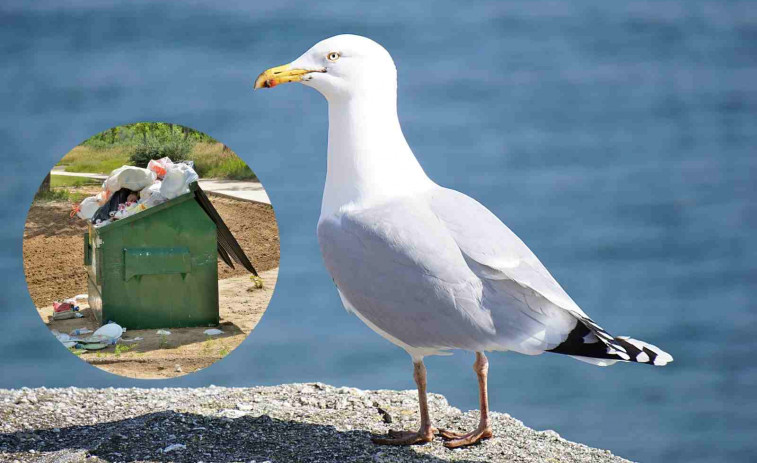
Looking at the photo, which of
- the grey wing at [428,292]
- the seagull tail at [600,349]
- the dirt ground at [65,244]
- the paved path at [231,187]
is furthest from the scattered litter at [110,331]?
the seagull tail at [600,349]

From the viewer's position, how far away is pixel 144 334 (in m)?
5.82

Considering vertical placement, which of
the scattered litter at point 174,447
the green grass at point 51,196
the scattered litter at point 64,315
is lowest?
the scattered litter at point 174,447

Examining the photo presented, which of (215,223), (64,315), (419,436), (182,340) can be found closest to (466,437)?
(419,436)

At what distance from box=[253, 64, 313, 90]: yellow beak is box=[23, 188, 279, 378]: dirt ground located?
Result: 105 centimetres

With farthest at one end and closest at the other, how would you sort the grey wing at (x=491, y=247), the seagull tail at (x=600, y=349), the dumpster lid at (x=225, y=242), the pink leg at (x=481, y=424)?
the dumpster lid at (x=225, y=242)
the pink leg at (x=481, y=424)
the grey wing at (x=491, y=247)
the seagull tail at (x=600, y=349)

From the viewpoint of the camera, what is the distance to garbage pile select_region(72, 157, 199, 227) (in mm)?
5809

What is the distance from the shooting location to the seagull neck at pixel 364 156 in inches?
201

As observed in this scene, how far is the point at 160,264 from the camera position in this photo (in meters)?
5.82

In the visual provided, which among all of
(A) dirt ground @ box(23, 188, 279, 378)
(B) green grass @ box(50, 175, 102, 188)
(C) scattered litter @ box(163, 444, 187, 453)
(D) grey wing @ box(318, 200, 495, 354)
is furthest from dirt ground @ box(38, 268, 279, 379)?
(D) grey wing @ box(318, 200, 495, 354)

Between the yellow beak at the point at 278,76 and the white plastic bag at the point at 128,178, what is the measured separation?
112 centimetres

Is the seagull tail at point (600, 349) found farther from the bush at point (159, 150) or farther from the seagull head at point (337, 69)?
the bush at point (159, 150)

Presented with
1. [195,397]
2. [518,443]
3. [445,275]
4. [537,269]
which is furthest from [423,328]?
[195,397]

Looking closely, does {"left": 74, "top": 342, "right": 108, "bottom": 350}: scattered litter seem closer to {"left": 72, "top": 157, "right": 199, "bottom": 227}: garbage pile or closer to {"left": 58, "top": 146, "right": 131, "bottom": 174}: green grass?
{"left": 72, "top": 157, "right": 199, "bottom": 227}: garbage pile

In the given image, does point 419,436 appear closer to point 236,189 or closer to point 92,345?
point 236,189
